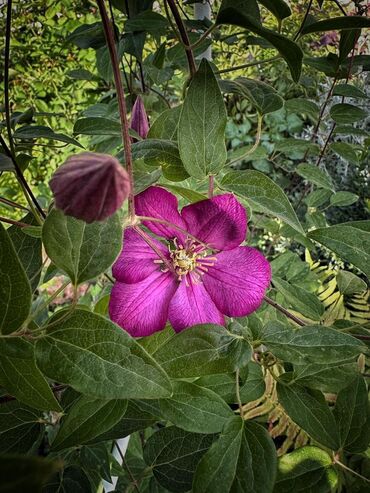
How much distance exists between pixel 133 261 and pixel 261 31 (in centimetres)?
16

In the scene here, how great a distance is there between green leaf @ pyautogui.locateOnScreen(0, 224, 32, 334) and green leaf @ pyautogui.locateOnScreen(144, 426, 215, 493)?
8.0 inches

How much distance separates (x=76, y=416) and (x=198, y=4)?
0.46 m

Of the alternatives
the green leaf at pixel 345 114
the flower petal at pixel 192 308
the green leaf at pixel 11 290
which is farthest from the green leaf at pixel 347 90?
the green leaf at pixel 11 290

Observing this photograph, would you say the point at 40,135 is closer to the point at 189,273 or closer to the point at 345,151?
the point at 189,273

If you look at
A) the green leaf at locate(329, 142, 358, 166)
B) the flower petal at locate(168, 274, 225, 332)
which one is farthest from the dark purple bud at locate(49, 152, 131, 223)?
the green leaf at locate(329, 142, 358, 166)

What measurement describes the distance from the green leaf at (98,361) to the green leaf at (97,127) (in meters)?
0.18

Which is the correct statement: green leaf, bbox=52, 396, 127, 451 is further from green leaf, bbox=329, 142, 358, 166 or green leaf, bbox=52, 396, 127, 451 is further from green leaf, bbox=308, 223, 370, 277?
green leaf, bbox=329, 142, 358, 166

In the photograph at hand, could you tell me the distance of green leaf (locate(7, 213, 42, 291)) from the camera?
309 millimetres

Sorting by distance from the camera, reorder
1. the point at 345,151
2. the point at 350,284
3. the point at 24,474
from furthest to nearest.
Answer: the point at 345,151
the point at 350,284
the point at 24,474

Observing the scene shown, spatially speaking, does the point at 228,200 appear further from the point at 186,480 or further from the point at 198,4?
the point at 198,4

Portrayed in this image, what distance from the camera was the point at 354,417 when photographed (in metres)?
0.36

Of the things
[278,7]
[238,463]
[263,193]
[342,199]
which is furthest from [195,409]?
[342,199]

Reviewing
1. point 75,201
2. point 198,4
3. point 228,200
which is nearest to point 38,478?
point 75,201

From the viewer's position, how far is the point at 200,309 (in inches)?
12.5
